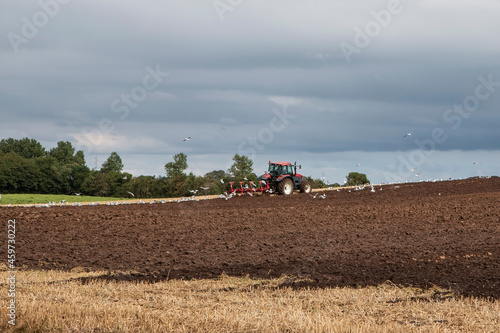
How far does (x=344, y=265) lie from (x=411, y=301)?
4.05 meters

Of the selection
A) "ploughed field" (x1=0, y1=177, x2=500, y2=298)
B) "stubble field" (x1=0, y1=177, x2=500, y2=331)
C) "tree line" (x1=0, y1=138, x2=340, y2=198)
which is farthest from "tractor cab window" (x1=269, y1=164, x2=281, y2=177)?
"tree line" (x1=0, y1=138, x2=340, y2=198)

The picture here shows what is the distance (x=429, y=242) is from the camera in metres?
20.4

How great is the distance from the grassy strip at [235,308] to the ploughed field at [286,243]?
3.97 ft

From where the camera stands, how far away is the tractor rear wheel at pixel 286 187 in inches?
1617

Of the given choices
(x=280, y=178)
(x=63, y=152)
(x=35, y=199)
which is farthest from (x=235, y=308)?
(x=63, y=152)

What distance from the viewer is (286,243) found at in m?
20.8

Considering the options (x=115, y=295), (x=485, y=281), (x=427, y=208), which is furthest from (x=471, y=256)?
(x=427, y=208)

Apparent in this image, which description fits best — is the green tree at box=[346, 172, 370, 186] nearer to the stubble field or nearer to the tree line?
the tree line

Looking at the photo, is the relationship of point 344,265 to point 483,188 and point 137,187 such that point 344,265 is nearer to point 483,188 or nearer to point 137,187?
point 483,188

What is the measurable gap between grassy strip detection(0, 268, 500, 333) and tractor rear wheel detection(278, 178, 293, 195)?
2597cm

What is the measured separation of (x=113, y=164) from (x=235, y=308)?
105m

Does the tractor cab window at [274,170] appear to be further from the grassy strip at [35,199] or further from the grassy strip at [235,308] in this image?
the grassy strip at [235,308]

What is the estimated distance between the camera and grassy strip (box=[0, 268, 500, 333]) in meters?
9.84

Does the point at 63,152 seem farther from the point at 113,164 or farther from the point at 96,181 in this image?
the point at 96,181
